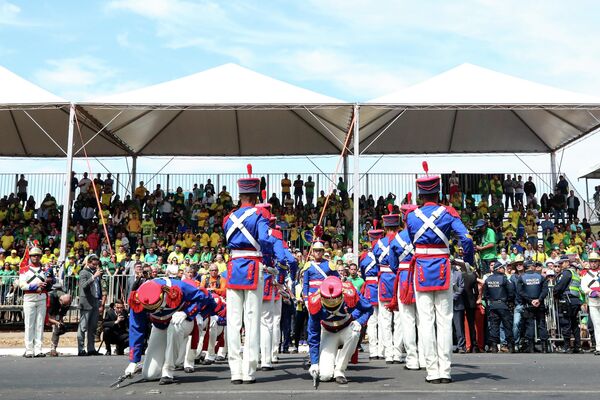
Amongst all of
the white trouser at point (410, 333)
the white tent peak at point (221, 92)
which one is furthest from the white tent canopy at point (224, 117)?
the white trouser at point (410, 333)

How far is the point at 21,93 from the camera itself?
19922 millimetres

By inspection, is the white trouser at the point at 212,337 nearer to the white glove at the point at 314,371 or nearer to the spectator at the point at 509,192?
the white glove at the point at 314,371

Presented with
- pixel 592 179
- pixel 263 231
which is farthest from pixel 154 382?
pixel 592 179

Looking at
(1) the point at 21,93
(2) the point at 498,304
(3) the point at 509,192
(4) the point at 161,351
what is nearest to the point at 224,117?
(1) the point at 21,93

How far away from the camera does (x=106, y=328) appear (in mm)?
13773

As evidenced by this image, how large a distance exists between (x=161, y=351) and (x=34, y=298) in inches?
253

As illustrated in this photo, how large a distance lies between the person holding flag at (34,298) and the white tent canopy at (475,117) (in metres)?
9.94

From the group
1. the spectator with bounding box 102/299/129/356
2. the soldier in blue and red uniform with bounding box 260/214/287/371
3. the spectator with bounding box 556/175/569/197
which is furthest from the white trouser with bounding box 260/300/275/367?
the spectator with bounding box 556/175/569/197

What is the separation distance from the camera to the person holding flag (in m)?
13.8

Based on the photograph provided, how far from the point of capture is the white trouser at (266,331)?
10359 mm

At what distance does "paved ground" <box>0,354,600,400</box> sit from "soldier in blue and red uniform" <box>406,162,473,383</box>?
45 cm

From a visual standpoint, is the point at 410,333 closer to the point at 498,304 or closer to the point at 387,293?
the point at 387,293

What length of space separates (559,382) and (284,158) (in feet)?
70.1

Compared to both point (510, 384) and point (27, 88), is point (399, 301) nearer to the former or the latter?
point (510, 384)
